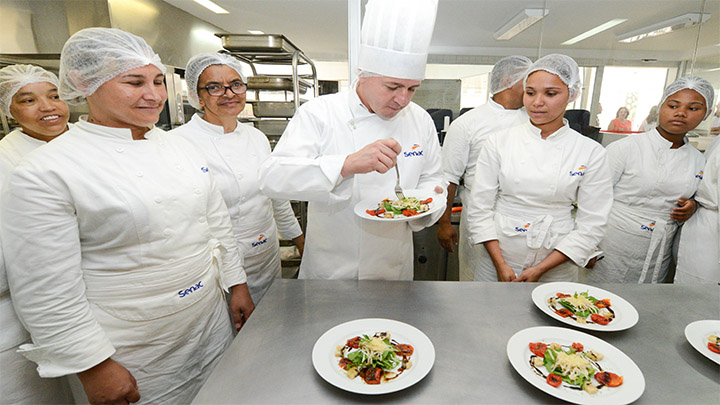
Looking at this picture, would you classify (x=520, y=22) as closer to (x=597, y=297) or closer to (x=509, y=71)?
(x=509, y=71)

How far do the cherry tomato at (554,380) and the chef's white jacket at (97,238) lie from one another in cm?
117

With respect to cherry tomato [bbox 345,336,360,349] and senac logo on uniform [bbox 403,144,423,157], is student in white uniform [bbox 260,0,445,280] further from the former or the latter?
cherry tomato [bbox 345,336,360,349]

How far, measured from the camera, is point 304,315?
3.67 feet

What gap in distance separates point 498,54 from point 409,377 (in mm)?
7065

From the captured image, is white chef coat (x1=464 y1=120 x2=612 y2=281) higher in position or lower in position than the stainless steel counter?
higher

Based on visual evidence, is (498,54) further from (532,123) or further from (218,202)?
(218,202)

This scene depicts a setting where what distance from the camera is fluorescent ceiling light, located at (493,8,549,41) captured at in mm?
4238

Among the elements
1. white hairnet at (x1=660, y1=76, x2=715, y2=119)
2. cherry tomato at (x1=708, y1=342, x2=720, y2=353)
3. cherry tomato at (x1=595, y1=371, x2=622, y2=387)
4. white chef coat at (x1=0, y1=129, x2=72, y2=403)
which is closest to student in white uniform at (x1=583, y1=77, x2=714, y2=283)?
white hairnet at (x1=660, y1=76, x2=715, y2=119)

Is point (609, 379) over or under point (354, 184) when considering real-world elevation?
under

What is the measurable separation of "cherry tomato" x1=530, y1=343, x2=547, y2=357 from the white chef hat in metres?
0.98

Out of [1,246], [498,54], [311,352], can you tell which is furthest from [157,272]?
[498,54]

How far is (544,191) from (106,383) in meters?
1.94

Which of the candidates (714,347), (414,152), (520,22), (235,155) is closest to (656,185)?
(714,347)

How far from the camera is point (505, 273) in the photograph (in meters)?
1.68
